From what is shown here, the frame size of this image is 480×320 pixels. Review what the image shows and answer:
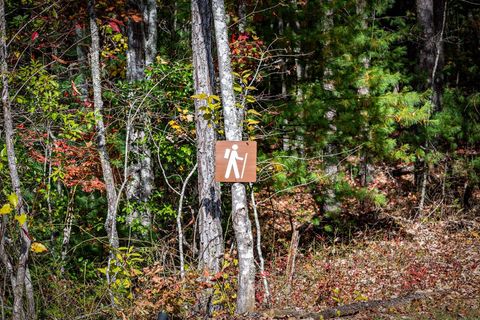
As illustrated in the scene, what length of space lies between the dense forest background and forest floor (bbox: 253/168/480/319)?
48mm

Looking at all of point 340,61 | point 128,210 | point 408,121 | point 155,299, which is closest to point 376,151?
point 408,121

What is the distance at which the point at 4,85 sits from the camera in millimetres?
5957

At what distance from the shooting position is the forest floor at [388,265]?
23.8 feet

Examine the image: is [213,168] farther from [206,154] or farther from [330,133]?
[330,133]

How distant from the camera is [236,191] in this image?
6.64m

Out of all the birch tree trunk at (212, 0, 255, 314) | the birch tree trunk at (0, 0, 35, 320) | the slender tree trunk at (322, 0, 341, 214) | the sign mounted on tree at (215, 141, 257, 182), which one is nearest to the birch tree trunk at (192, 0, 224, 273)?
the birch tree trunk at (212, 0, 255, 314)

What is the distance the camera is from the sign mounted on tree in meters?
6.17

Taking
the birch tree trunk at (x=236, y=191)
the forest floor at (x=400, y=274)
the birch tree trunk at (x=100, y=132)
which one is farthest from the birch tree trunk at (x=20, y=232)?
the forest floor at (x=400, y=274)

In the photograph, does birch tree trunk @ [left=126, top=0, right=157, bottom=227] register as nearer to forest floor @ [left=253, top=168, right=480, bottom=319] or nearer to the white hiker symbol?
forest floor @ [left=253, top=168, right=480, bottom=319]

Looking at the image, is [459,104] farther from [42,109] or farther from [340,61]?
[42,109]

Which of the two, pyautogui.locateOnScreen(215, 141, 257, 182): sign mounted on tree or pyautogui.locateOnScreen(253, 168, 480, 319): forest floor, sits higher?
pyautogui.locateOnScreen(215, 141, 257, 182): sign mounted on tree

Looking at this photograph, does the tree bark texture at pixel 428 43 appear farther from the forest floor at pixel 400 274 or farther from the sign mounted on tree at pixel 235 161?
the sign mounted on tree at pixel 235 161

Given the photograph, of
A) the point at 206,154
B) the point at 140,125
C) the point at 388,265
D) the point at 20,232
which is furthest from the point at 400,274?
the point at 20,232

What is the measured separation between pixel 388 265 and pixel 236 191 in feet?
14.4
